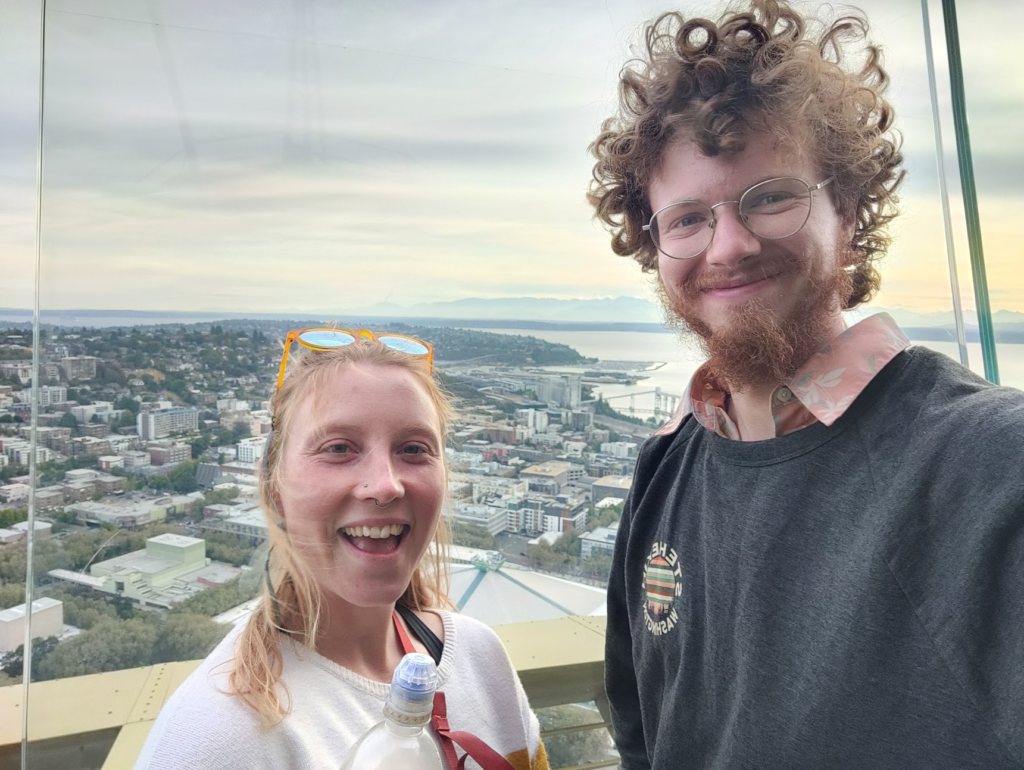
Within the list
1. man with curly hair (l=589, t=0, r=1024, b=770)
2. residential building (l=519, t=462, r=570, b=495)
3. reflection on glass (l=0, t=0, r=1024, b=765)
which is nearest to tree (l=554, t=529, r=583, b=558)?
reflection on glass (l=0, t=0, r=1024, b=765)

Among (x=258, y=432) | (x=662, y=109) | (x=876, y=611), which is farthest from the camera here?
(x=258, y=432)

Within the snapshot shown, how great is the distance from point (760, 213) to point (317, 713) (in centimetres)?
99

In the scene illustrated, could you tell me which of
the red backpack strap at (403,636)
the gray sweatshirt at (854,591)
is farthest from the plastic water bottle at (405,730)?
the gray sweatshirt at (854,591)

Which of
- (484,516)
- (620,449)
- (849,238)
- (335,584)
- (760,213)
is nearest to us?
(335,584)

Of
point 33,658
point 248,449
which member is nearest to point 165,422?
point 248,449

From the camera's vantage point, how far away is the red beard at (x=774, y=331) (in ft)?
3.57

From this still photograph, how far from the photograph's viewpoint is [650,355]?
6.80ft

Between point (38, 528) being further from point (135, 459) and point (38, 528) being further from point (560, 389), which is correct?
point (560, 389)

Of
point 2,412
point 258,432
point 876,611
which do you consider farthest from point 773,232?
point 2,412

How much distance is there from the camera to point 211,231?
1478mm

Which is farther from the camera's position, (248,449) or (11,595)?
(248,449)

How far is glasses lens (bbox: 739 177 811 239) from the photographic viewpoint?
1.10 metres

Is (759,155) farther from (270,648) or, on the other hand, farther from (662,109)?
(270,648)

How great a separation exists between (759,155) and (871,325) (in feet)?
1.08
